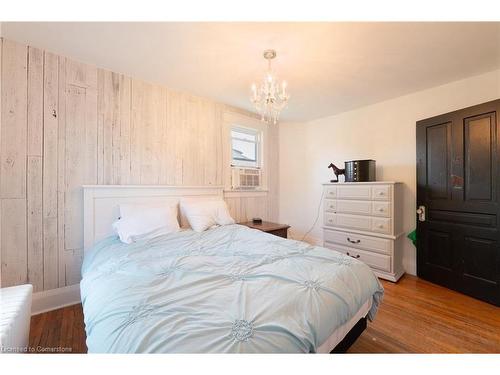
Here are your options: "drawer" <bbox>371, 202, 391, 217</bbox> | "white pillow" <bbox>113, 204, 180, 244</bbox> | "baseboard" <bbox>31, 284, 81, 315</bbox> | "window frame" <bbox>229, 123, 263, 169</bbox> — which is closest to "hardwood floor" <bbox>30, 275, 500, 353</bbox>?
"baseboard" <bbox>31, 284, 81, 315</bbox>

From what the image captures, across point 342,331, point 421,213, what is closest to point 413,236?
point 421,213

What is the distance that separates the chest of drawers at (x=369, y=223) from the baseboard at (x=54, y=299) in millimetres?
3002

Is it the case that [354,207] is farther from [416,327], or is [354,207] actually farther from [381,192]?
[416,327]

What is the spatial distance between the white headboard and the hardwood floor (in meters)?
0.65

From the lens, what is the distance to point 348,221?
2803 mm

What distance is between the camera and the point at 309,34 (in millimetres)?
1577

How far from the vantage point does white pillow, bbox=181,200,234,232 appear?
7.43 feet

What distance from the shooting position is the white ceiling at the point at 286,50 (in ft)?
5.04

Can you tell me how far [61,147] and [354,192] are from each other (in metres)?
3.24

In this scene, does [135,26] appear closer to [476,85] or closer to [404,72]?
[404,72]

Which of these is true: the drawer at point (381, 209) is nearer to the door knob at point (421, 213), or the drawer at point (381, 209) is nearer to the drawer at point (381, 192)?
the drawer at point (381, 192)

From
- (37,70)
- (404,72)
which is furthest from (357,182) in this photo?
(37,70)

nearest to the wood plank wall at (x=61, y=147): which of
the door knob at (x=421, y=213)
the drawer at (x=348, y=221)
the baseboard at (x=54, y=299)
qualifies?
the baseboard at (x=54, y=299)
